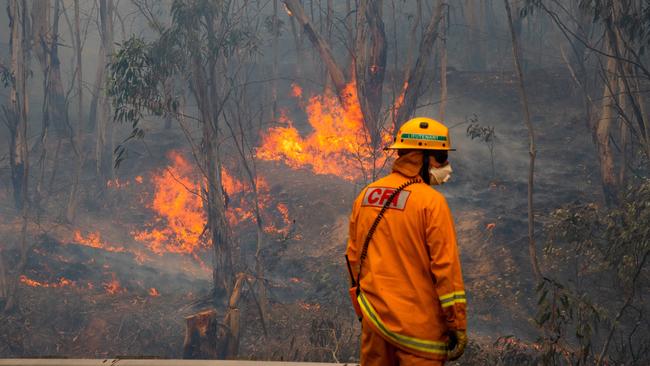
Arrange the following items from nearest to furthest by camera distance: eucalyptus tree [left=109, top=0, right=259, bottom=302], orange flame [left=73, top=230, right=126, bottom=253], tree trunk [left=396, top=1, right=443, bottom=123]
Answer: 1. eucalyptus tree [left=109, top=0, right=259, bottom=302]
2. tree trunk [left=396, top=1, right=443, bottom=123]
3. orange flame [left=73, top=230, right=126, bottom=253]

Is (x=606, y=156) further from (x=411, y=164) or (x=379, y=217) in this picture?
(x=379, y=217)

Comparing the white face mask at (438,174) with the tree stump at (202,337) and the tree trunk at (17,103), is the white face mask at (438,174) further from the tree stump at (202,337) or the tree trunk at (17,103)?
the tree trunk at (17,103)

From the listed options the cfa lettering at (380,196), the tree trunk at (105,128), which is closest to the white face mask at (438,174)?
the cfa lettering at (380,196)

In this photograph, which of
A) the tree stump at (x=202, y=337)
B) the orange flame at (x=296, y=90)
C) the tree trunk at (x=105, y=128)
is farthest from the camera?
the orange flame at (x=296, y=90)

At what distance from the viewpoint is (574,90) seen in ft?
52.5

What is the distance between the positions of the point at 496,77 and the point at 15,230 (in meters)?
13.6

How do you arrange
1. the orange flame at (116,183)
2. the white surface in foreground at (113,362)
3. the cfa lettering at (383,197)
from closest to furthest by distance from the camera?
the cfa lettering at (383,197) < the white surface in foreground at (113,362) < the orange flame at (116,183)

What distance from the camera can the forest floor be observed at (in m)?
9.45

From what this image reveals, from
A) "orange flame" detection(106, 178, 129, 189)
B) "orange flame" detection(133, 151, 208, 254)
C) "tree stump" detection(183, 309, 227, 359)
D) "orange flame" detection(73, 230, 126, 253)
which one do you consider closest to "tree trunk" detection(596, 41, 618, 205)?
"tree stump" detection(183, 309, 227, 359)

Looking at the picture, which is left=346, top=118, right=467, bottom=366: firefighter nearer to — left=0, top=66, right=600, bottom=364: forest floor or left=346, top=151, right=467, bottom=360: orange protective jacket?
left=346, top=151, right=467, bottom=360: orange protective jacket

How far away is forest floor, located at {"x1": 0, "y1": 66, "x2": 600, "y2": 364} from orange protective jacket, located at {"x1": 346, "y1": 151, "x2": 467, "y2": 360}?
14.9ft

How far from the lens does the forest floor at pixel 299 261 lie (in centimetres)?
945

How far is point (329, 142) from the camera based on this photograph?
1431 cm

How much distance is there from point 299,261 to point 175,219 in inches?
144
